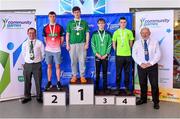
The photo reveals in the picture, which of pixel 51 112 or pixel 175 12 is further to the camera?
pixel 175 12

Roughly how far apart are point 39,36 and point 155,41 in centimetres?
224

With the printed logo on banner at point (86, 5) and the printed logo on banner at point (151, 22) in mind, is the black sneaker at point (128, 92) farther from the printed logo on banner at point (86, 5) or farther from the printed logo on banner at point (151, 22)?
the printed logo on banner at point (86, 5)

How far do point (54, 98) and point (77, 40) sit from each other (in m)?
1.08

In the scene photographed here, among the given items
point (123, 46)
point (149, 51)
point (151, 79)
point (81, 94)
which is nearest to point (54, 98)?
point (81, 94)

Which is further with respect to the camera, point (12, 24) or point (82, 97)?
point (12, 24)

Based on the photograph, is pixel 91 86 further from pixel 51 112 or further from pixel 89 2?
A: pixel 89 2

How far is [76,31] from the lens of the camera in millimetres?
5230

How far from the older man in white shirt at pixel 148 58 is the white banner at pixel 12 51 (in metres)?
2.06

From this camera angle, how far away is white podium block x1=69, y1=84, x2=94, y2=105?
5090 millimetres

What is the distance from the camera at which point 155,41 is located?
16.1 ft

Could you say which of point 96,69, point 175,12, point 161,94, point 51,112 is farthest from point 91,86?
point 175,12

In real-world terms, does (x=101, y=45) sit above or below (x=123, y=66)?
above

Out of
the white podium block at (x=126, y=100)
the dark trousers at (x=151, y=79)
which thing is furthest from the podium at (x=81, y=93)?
the dark trousers at (x=151, y=79)

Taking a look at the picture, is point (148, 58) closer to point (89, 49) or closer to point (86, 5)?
point (89, 49)
